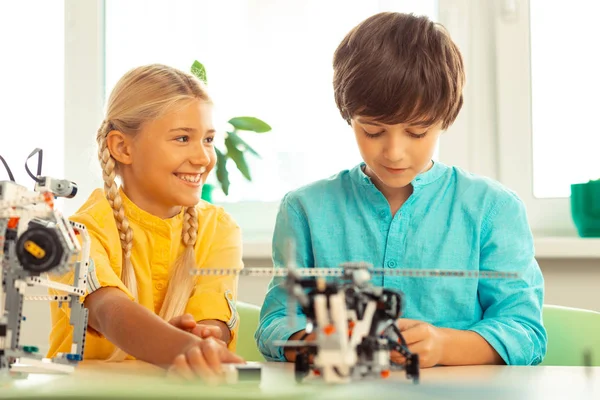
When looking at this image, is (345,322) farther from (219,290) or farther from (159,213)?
(159,213)

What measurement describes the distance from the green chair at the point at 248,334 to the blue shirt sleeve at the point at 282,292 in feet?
0.62

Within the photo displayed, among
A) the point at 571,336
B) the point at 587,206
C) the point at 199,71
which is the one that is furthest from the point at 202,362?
the point at 587,206

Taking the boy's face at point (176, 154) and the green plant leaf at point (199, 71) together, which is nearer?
the boy's face at point (176, 154)

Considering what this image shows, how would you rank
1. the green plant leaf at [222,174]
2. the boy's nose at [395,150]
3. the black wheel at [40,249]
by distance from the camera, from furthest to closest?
the green plant leaf at [222,174] < the boy's nose at [395,150] < the black wheel at [40,249]

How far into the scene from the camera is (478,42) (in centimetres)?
212

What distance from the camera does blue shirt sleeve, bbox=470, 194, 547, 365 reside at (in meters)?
1.14

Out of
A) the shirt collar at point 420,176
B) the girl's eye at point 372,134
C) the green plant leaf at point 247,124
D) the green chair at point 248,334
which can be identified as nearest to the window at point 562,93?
the green plant leaf at point 247,124

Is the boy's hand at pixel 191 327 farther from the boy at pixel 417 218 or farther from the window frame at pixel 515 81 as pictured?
the window frame at pixel 515 81

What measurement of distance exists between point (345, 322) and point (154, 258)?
707 mm

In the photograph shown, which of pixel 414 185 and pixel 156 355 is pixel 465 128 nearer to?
pixel 414 185

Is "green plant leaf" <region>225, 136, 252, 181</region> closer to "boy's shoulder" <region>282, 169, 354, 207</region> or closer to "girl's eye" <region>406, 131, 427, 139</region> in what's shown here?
"boy's shoulder" <region>282, 169, 354, 207</region>

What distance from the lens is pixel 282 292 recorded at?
1.25m

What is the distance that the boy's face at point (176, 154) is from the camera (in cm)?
134

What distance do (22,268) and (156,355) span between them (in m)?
0.25
